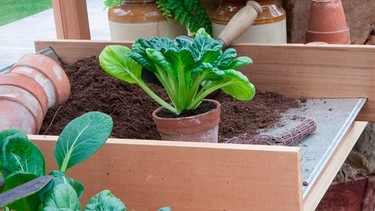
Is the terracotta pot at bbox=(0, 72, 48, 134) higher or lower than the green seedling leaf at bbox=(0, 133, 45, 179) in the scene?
lower

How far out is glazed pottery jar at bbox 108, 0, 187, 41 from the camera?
1.62 metres

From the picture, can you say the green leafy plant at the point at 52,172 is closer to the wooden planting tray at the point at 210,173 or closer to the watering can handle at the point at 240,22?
the wooden planting tray at the point at 210,173

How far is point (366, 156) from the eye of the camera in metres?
1.90

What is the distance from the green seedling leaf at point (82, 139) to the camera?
0.79 m

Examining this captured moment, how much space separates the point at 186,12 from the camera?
65.4 inches

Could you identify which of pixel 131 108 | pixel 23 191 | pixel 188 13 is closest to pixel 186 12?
pixel 188 13

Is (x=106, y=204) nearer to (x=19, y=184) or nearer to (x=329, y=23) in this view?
(x=19, y=184)

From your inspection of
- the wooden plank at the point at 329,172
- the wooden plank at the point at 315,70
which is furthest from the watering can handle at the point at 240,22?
the wooden plank at the point at 329,172

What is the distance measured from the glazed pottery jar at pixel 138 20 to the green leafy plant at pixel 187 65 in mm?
581

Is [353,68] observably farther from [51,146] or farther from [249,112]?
[51,146]

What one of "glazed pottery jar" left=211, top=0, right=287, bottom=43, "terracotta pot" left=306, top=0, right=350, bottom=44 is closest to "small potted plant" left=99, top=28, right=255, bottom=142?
"glazed pottery jar" left=211, top=0, right=287, bottom=43

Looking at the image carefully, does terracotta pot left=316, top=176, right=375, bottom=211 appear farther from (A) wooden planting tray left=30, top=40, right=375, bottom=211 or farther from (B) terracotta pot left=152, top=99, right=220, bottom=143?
(B) terracotta pot left=152, top=99, right=220, bottom=143

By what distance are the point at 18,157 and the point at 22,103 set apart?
0.38 metres

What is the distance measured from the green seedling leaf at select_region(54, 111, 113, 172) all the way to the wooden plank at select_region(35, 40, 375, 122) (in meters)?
0.67
